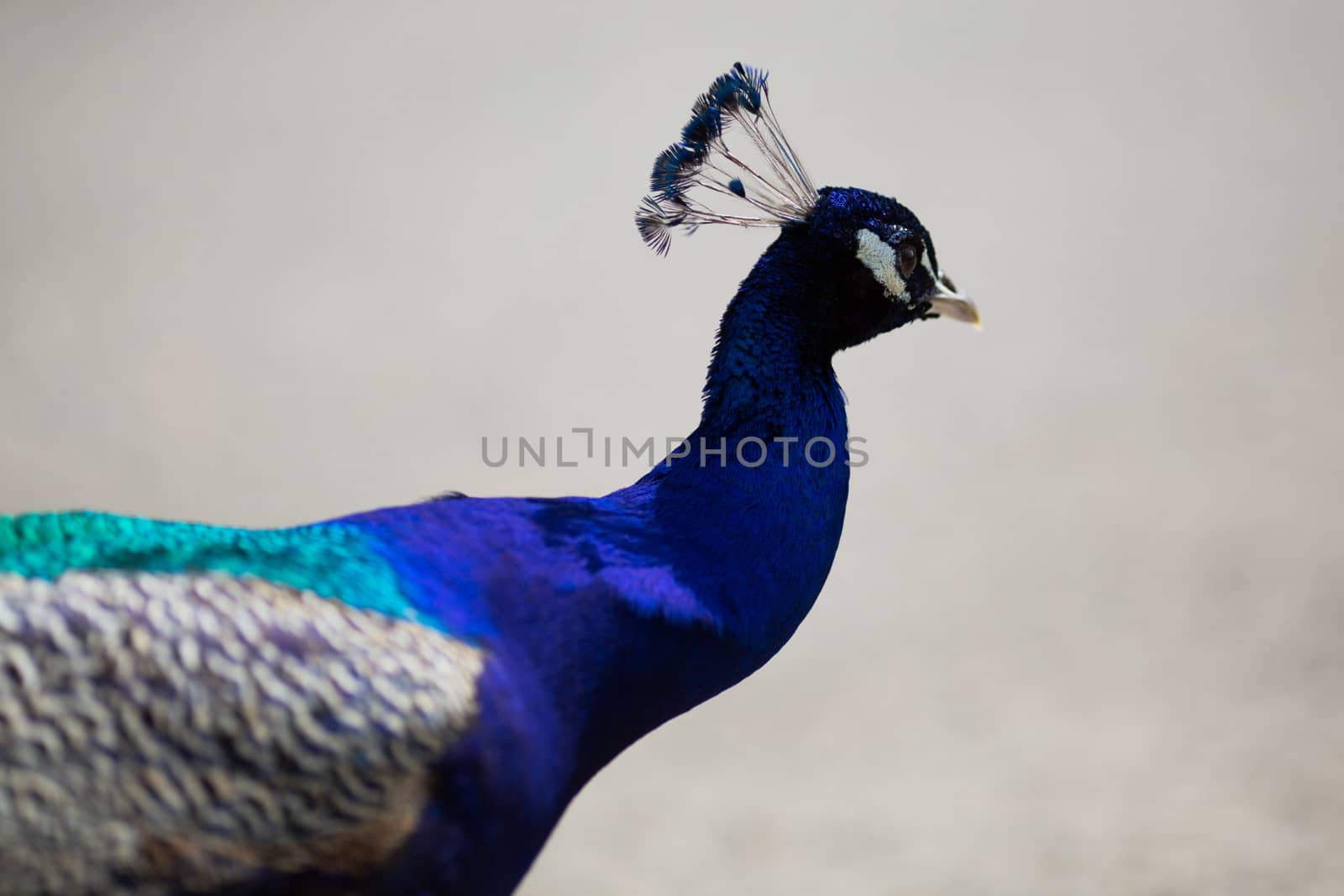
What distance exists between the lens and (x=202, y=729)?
838 mm

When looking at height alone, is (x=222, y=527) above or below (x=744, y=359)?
below

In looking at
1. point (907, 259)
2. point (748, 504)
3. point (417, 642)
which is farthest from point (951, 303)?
point (417, 642)

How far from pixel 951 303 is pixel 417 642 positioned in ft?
2.01

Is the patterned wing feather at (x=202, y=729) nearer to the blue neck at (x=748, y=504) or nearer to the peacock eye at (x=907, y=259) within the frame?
the blue neck at (x=748, y=504)

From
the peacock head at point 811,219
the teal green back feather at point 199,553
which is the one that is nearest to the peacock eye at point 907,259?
the peacock head at point 811,219

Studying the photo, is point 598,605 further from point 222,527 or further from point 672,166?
point 672,166

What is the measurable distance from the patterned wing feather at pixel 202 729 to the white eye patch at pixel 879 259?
1.67 feet

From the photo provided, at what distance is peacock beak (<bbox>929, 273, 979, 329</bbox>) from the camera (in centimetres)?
124

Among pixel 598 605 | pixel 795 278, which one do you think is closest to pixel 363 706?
pixel 598 605

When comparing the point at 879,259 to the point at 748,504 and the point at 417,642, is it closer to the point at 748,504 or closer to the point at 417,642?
the point at 748,504

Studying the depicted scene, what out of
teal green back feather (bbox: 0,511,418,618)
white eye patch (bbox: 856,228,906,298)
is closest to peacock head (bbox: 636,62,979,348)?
white eye patch (bbox: 856,228,906,298)

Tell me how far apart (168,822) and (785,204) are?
702 millimetres

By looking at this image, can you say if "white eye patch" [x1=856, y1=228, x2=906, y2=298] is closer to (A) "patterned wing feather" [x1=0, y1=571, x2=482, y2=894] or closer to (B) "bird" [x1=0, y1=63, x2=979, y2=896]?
(B) "bird" [x1=0, y1=63, x2=979, y2=896]

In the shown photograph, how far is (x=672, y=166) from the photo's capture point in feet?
3.98
